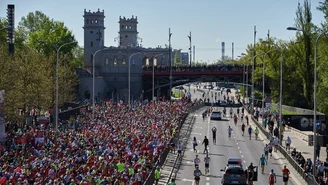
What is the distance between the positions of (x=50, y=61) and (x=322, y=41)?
28.4m

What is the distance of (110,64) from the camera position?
126125 millimetres

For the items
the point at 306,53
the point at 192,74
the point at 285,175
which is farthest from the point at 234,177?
the point at 192,74

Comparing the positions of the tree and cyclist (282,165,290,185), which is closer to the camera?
cyclist (282,165,290,185)

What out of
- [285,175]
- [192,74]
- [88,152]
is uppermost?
[192,74]

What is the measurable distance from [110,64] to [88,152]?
86859 mm

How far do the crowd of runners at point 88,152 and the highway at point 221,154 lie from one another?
75.3 inches

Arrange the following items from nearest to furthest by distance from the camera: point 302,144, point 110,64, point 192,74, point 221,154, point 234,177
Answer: point 234,177, point 221,154, point 302,144, point 192,74, point 110,64

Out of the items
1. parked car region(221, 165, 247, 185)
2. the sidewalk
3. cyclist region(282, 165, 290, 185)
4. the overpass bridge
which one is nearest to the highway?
cyclist region(282, 165, 290, 185)

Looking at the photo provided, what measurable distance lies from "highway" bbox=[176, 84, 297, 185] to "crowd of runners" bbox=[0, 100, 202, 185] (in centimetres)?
191

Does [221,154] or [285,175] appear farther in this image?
[221,154]

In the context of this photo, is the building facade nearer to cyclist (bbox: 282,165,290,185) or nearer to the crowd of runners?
the crowd of runners

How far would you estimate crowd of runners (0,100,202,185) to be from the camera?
103 ft

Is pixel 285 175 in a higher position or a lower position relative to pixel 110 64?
lower

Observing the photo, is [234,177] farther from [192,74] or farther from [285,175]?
[192,74]
